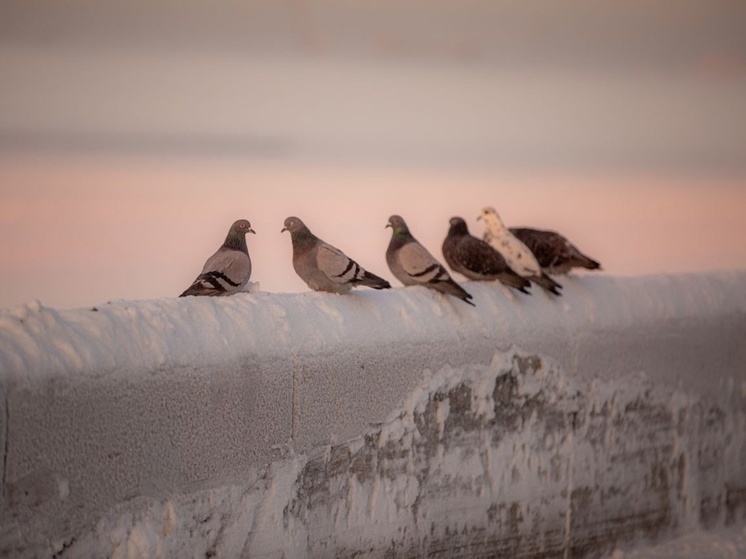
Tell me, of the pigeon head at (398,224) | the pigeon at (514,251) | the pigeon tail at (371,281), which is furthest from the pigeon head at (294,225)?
the pigeon at (514,251)

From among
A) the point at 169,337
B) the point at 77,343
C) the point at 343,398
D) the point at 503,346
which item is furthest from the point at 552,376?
the point at 77,343

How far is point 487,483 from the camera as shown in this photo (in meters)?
5.62

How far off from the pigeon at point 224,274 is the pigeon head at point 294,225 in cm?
37

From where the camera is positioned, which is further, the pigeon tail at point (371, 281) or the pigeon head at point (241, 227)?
the pigeon head at point (241, 227)

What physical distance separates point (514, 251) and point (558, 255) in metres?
0.51

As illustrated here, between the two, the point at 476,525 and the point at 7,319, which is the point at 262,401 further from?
the point at 476,525

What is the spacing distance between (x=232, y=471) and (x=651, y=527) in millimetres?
3067

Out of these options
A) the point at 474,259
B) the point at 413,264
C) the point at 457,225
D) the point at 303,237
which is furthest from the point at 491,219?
the point at 303,237

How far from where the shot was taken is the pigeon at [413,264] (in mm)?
5805

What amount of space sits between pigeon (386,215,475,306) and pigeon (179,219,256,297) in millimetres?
918

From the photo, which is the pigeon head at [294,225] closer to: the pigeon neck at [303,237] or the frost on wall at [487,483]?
the pigeon neck at [303,237]

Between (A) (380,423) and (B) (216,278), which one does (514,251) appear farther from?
(B) (216,278)

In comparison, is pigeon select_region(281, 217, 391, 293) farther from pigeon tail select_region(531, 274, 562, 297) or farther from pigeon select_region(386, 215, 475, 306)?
pigeon tail select_region(531, 274, 562, 297)

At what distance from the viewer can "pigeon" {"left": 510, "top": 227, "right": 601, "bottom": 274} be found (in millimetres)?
7117
